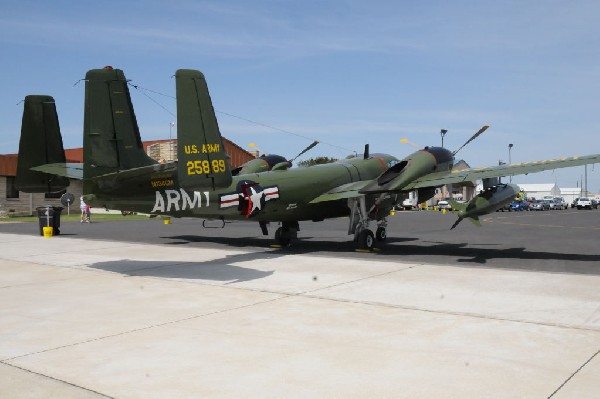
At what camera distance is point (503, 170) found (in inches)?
666

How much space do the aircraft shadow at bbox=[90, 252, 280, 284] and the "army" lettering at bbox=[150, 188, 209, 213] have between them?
5.73 feet

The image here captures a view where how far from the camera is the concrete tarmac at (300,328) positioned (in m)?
5.64

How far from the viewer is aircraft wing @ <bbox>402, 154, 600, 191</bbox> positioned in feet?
52.2

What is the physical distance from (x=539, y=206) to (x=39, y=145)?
7953cm

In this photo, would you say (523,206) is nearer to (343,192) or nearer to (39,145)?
(343,192)

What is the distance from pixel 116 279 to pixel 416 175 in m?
11.3

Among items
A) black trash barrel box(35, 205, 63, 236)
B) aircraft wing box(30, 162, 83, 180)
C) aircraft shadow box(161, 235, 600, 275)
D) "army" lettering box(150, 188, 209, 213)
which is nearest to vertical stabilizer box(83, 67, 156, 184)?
"army" lettering box(150, 188, 209, 213)

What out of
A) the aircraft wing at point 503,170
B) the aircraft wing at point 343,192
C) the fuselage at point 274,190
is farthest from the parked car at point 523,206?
the aircraft wing at point 503,170

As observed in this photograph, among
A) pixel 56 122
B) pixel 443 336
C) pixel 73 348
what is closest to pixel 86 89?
pixel 56 122

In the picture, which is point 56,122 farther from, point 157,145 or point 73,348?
point 157,145

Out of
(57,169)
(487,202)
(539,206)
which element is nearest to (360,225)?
(487,202)

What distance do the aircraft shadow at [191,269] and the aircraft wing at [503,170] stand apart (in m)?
6.86

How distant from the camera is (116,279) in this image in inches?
509

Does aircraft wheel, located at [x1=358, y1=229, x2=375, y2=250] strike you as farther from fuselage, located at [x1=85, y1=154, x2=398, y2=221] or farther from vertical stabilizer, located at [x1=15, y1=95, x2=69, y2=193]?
vertical stabilizer, located at [x1=15, y1=95, x2=69, y2=193]
